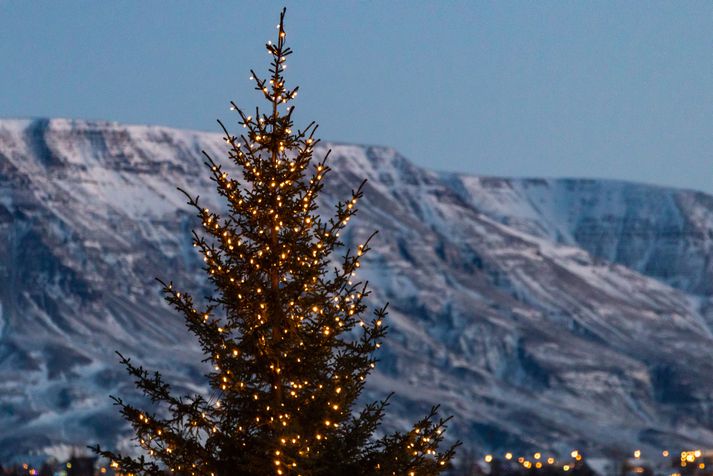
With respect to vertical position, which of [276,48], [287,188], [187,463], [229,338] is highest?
[276,48]

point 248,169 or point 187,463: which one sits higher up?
point 248,169

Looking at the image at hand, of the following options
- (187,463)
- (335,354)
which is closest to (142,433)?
(187,463)

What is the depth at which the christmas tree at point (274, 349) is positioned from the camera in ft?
71.0

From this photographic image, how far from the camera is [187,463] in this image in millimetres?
21578

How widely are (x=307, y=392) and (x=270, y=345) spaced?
655 millimetres

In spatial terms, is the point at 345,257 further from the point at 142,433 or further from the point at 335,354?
the point at 142,433

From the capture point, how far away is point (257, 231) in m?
22.1

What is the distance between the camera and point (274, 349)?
2166 centimetres

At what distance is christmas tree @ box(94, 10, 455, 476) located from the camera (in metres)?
21.6

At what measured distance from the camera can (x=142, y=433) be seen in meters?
21.6

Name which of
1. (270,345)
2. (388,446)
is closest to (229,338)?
(270,345)

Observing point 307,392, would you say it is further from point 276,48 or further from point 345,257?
point 276,48

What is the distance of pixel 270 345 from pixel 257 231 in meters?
1.31

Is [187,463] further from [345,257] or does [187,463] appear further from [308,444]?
[345,257]
